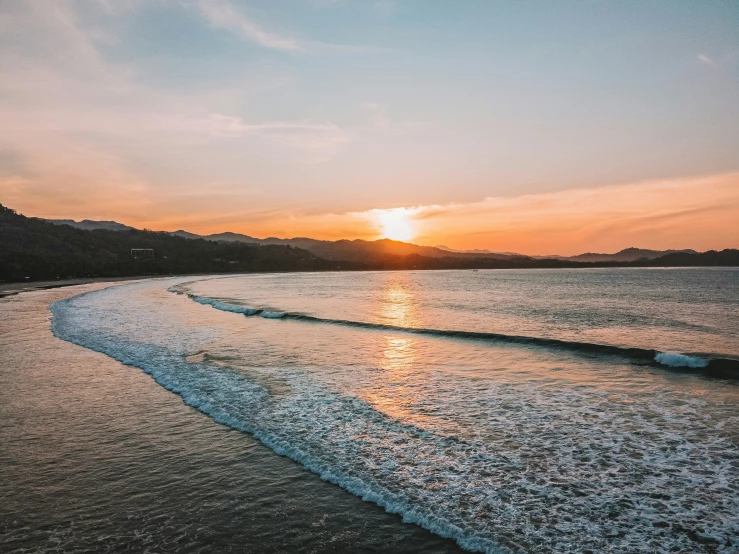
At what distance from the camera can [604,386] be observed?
1486cm

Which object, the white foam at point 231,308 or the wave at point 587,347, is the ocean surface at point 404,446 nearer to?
the wave at point 587,347

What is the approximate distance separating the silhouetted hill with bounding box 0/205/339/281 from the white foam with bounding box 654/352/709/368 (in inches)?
3760

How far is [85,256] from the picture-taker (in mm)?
132000

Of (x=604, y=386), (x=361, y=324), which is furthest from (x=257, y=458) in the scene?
(x=361, y=324)

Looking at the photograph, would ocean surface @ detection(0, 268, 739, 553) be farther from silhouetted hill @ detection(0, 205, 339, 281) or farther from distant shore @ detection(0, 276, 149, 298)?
silhouetted hill @ detection(0, 205, 339, 281)

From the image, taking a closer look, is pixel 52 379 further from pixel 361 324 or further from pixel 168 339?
pixel 361 324

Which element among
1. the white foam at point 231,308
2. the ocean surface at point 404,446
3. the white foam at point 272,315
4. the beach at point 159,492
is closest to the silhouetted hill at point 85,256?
the white foam at point 231,308

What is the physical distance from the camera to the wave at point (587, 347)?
17414 millimetres

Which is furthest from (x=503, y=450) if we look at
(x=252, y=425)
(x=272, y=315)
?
(x=272, y=315)

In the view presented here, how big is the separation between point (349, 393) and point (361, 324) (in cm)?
1757

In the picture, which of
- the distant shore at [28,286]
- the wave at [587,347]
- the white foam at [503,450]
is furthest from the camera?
the distant shore at [28,286]

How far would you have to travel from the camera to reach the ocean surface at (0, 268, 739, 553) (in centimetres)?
636

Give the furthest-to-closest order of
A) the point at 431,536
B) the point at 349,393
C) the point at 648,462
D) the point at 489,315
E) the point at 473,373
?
the point at 489,315 < the point at 473,373 < the point at 349,393 < the point at 648,462 < the point at 431,536

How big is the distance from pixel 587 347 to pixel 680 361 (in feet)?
13.9
